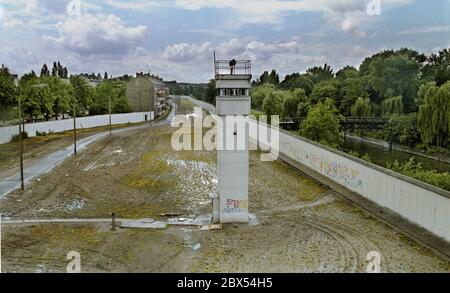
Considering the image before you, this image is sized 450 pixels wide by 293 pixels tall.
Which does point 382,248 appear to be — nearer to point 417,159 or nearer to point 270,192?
point 270,192

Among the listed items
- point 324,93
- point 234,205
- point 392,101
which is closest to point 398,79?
point 392,101

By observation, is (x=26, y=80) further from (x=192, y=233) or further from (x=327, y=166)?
(x=192, y=233)

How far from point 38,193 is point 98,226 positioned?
9.22 metres

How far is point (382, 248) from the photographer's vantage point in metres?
17.8

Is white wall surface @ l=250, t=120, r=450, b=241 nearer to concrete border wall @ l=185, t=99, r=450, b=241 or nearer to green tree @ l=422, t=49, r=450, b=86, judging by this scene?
concrete border wall @ l=185, t=99, r=450, b=241

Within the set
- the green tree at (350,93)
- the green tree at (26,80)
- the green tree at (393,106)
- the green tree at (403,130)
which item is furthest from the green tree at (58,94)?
the green tree at (393,106)

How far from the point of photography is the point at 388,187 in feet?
75.0

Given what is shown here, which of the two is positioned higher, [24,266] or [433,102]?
[433,102]

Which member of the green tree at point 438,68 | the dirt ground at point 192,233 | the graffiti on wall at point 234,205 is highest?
the green tree at point 438,68

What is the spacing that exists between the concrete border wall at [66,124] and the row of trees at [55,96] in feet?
→ 8.42

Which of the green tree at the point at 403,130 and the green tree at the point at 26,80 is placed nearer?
the green tree at the point at 26,80

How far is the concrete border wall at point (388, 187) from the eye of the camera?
1848 cm

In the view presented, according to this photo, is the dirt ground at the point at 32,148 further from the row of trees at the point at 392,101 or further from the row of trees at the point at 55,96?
the row of trees at the point at 392,101
